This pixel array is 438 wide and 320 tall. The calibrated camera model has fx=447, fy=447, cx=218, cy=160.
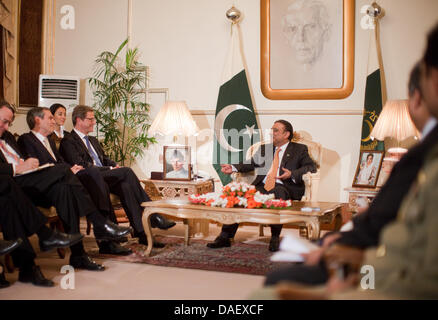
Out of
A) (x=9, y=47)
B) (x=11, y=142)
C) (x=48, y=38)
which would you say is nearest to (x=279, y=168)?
(x=11, y=142)

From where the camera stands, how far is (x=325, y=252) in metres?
1.25

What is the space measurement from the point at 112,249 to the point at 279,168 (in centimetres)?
194

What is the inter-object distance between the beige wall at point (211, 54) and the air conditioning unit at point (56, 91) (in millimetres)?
317

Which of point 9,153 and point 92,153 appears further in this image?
point 92,153

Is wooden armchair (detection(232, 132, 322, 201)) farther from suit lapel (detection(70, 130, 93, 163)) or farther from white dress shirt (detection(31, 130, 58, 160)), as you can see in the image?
white dress shirt (detection(31, 130, 58, 160))

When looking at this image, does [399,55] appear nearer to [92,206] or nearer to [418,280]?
[92,206]

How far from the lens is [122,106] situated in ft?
21.2

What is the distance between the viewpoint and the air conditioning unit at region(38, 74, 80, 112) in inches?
250

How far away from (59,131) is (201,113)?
6.09 ft

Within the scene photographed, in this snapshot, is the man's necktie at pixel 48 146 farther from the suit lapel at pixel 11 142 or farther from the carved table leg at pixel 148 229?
the carved table leg at pixel 148 229

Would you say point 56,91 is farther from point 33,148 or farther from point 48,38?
point 33,148
